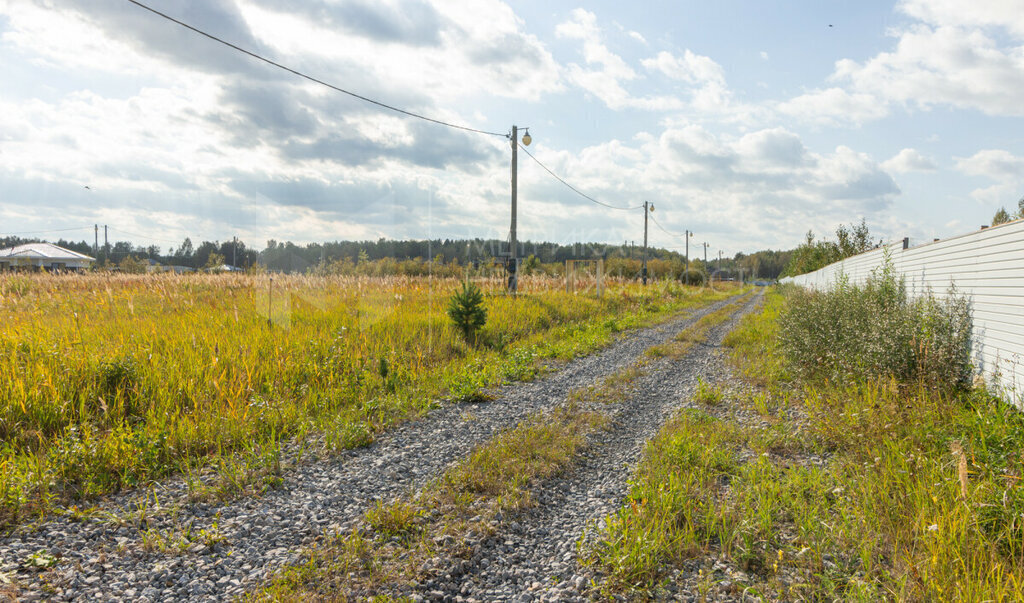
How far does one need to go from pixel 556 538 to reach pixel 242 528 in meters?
2.12

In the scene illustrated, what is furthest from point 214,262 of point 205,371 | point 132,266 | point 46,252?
point 46,252

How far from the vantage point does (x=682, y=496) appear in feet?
11.6

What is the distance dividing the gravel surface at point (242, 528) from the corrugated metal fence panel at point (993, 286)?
12.8ft

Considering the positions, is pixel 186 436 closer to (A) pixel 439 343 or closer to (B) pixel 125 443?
(B) pixel 125 443

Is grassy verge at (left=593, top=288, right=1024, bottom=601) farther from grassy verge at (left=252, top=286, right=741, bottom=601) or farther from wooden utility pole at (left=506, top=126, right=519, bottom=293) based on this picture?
wooden utility pole at (left=506, top=126, right=519, bottom=293)

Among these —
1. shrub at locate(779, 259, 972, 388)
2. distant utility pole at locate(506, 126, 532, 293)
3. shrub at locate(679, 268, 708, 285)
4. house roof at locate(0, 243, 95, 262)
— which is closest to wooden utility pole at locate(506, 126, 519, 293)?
distant utility pole at locate(506, 126, 532, 293)

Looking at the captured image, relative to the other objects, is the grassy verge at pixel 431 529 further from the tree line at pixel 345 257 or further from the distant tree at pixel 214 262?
the distant tree at pixel 214 262

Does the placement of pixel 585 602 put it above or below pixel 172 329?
below

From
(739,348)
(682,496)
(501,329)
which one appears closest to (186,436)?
(682,496)

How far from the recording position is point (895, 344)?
5.95m

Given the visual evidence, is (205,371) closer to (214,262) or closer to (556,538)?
(556,538)

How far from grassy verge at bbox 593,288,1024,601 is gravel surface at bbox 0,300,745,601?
41 cm

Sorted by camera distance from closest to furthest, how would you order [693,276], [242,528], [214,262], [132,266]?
[242,528] < [132,266] < [214,262] < [693,276]

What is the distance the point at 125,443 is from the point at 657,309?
1966 cm
